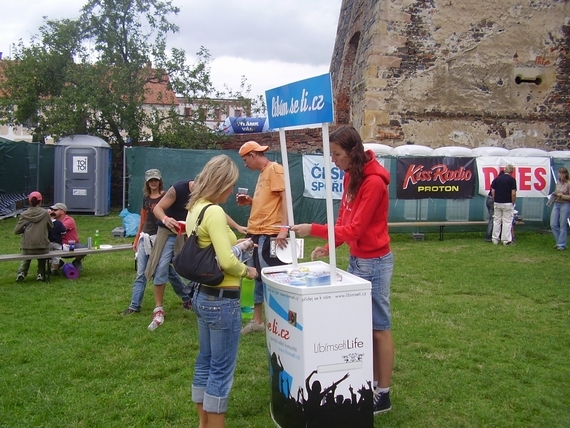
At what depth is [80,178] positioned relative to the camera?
53.8ft

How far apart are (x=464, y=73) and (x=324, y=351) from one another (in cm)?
1333

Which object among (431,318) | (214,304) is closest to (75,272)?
(431,318)

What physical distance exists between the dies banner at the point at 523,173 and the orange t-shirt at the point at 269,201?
9.17 meters

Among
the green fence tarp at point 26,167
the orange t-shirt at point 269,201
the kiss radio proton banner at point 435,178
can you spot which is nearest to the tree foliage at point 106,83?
the green fence tarp at point 26,167

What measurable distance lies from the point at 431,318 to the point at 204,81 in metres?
14.3

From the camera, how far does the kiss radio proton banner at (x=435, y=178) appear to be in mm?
12852

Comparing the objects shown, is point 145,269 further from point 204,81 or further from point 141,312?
point 204,81

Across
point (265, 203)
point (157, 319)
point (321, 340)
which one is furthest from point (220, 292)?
point (157, 319)

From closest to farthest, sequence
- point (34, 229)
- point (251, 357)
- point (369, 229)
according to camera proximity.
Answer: point (369, 229) < point (251, 357) < point (34, 229)

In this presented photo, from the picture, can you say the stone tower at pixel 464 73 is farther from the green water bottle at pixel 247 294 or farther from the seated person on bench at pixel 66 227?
the green water bottle at pixel 247 294

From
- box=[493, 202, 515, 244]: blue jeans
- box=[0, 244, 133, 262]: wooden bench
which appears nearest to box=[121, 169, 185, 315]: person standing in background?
box=[0, 244, 133, 262]: wooden bench

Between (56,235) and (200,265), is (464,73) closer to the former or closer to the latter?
(56,235)

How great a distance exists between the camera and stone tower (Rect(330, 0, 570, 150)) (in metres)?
14.4

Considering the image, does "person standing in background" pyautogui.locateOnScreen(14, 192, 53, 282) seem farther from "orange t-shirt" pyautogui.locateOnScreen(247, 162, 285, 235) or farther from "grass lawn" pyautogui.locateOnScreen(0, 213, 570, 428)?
"orange t-shirt" pyautogui.locateOnScreen(247, 162, 285, 235)
